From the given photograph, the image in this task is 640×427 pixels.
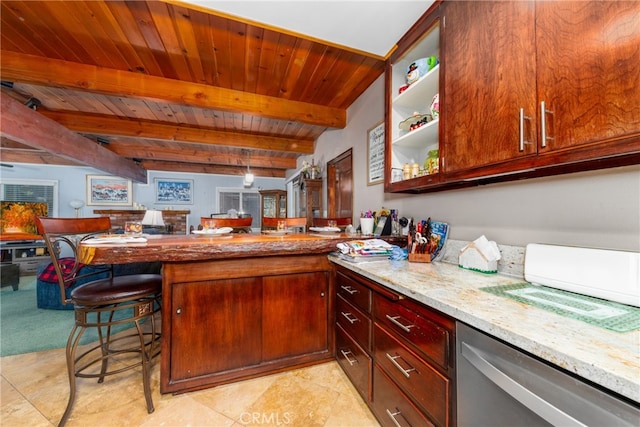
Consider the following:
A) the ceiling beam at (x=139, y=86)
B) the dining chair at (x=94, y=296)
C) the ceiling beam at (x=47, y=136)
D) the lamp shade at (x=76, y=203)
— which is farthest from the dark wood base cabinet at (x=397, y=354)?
the lamp shade at (x=76, y=203)

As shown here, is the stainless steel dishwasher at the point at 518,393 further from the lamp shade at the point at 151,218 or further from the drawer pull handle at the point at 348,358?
the lamp shade at the point at 151,218

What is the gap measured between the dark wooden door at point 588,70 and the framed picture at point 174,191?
7312mm

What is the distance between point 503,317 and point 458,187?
99 centimetres

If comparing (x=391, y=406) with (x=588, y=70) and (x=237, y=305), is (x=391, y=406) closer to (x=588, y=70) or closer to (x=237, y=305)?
(x=237, y=305)

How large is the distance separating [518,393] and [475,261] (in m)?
0.76

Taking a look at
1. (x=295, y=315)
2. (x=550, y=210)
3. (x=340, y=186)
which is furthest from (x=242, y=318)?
(x=340, y=186)

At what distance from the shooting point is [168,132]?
3.73 metres

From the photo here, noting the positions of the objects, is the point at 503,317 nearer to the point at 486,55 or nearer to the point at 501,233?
the point at 501,233

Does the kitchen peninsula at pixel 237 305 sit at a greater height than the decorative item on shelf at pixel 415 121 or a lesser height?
lesser

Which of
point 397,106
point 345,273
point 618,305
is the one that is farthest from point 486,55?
point 345,273

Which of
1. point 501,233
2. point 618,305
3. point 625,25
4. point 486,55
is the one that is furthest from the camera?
point 501,233

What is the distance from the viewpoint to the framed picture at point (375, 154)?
240 centimetres

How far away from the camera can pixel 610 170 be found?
886 mm

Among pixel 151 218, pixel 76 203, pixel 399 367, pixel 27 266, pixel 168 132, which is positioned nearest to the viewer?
pixel 399 367
